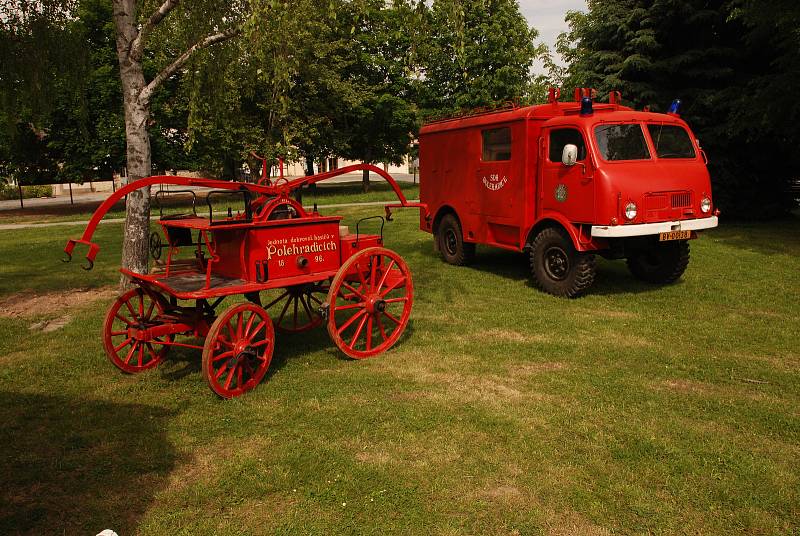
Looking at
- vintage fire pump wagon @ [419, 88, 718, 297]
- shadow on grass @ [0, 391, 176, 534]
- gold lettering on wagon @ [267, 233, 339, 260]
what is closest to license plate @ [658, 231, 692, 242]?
vintage fire pump wagon @ [419, 88, 718, 297]

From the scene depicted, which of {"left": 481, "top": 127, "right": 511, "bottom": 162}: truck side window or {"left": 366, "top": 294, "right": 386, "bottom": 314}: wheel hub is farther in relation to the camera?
{"left": 481, "top": 127, "right": 511, "bottom": 162}: truck side window

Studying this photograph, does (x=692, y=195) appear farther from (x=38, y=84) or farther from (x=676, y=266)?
(x=38, y=84)

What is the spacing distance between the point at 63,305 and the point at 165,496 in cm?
655

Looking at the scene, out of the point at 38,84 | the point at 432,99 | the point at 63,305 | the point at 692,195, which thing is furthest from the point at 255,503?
the point at 432,99

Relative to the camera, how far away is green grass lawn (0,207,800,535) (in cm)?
381

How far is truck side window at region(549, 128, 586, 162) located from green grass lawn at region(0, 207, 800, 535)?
2.40 m

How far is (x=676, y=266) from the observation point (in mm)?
9891

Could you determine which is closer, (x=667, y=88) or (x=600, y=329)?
(x=600, y=329)

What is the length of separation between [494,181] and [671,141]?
9.02 feet

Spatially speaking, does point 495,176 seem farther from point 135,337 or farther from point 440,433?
point 135,337

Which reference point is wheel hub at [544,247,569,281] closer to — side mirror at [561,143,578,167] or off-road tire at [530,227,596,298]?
off-road tire at [530,227,596,298]

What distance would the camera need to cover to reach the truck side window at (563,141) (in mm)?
8977

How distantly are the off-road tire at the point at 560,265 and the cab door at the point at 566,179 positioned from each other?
15.8 inches

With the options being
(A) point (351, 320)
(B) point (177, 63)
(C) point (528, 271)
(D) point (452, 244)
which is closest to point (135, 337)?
(A) point (351, 320)
